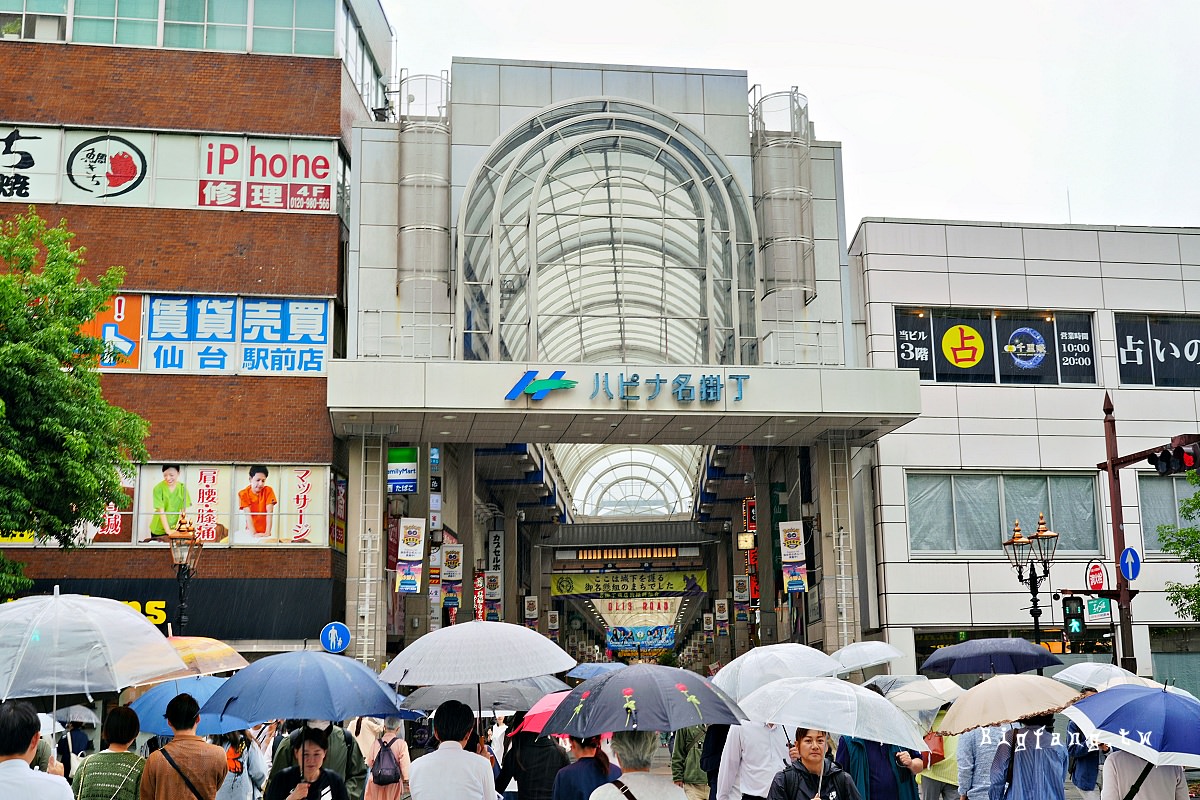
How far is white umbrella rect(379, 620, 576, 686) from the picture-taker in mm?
8961

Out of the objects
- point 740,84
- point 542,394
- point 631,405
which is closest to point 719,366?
point 631,405

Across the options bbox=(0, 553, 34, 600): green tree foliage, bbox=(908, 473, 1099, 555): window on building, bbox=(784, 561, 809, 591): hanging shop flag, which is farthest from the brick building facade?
bbox=(908, 473, 1099, 555): window on building

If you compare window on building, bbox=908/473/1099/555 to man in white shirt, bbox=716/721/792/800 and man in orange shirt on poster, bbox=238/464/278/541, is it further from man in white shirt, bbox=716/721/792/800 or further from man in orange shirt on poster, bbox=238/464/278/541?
man in white shirt, bbox=716/721/792/800

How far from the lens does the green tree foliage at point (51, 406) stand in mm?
19188

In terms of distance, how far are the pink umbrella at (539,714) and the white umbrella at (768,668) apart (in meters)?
1.46

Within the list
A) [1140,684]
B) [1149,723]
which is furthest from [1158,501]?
[1149,723]

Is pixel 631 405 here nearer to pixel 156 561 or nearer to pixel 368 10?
pixel 156 561

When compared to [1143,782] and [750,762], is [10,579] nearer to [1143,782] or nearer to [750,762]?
[750,762]

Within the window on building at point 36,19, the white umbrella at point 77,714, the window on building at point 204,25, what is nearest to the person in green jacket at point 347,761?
the white umbrella at point 77,714

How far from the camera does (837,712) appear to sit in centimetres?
771

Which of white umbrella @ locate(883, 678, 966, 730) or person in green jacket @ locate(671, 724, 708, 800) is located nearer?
person in green jacket @ locate(671, 724, 708, 800)

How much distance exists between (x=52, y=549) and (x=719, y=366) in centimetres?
1418

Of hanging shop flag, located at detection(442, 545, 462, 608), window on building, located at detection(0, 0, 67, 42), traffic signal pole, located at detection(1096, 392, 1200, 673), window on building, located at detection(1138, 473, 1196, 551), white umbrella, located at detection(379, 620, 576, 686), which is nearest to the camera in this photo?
white umbrella, located at detection(379, 620, 576, 686)

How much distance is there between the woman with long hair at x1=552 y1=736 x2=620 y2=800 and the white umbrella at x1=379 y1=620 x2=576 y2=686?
51.2 inches
